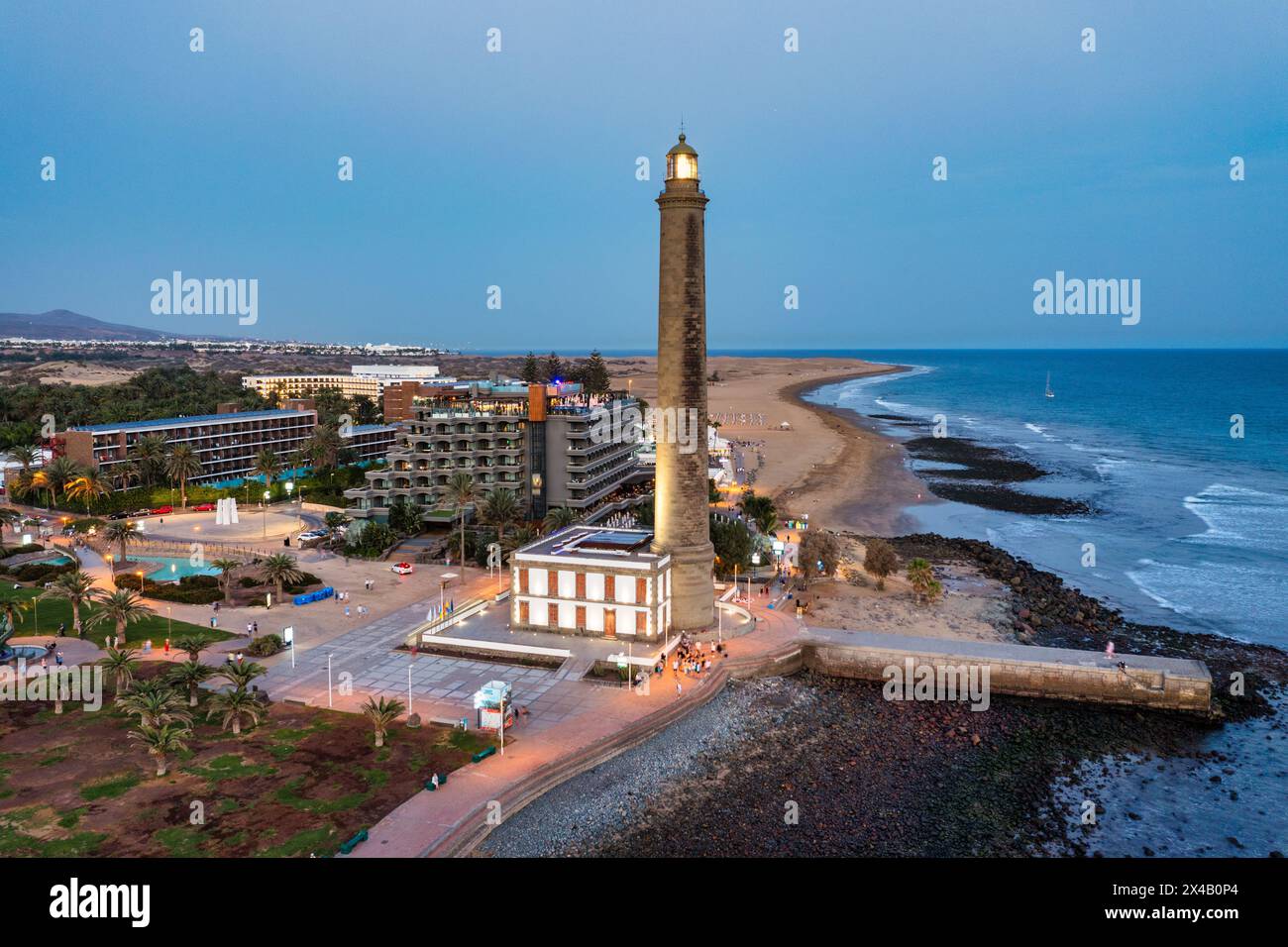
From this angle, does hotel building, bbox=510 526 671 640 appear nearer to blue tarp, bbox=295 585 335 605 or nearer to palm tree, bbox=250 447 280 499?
blue tarp, bbox=295 585 335 605

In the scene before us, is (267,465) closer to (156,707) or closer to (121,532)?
(121,532)

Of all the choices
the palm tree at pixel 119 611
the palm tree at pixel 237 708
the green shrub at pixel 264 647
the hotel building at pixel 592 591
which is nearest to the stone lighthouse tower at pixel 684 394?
the hotel building at pixel 592 591

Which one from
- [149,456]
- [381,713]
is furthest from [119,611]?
[149,456]

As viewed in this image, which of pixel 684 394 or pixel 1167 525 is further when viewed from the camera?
pixel 1167 525

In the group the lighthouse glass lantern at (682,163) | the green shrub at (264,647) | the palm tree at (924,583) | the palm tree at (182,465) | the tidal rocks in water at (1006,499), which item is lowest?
the green shrub at (264,647)

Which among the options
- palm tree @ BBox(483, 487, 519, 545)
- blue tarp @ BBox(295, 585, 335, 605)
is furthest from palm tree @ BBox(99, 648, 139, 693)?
palm tree @ BBox(483, 487, 519, 545)

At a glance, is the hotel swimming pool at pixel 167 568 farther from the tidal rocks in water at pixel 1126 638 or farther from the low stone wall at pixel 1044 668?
the tidal rocks in water at pixel 1126 638

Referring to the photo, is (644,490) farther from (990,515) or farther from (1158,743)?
(1158,743)
